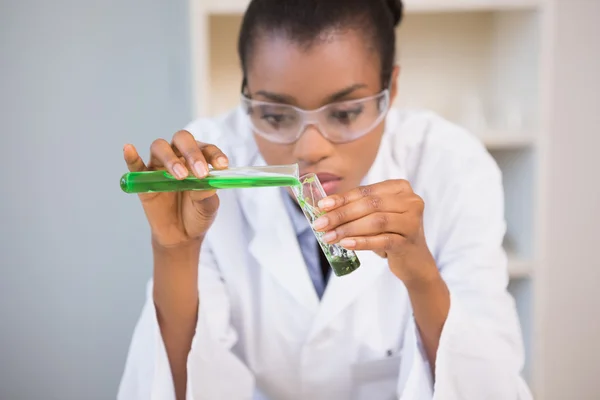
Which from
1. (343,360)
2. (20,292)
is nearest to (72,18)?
(20,292)

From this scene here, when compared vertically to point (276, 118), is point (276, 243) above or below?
below

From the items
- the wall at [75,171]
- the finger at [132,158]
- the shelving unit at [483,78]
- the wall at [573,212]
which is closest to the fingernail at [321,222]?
the finger at [132,158]

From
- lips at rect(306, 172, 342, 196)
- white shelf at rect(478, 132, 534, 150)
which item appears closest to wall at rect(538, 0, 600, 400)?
white shelf at rect(478, 132, 534, 150)

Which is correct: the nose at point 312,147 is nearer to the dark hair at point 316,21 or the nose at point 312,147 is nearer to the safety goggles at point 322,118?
the safety goggles at point 322,118

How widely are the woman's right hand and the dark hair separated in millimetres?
311

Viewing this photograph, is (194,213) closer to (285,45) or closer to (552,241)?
(285,45)

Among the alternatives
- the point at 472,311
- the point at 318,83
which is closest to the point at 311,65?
the point at 318,83

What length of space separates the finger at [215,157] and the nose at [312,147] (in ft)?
0.83

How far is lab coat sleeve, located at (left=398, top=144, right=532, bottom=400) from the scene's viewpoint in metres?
1.18

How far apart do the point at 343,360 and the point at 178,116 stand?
4.20 feet

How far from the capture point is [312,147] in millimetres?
1203

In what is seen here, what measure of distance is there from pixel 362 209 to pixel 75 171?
172 centimetres

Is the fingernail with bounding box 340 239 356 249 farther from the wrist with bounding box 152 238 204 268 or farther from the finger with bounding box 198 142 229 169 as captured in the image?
the wrist with bounding box 152 238 204 268

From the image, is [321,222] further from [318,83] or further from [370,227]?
[318,83]
